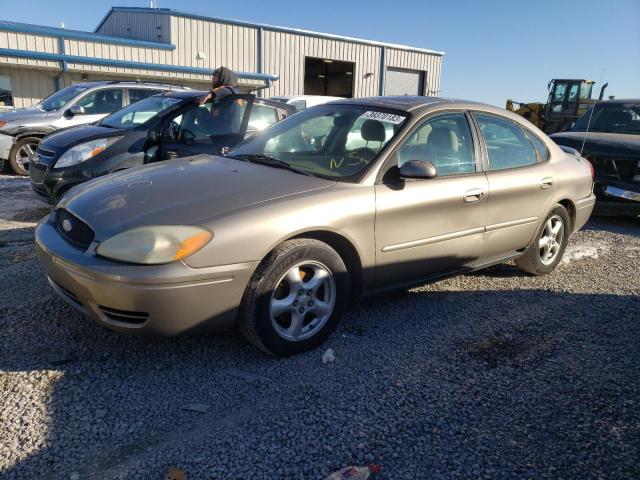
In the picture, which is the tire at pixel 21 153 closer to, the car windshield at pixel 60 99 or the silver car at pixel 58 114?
the silver car at pixel 58 114

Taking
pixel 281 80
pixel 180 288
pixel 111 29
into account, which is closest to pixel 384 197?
pixel 180 288

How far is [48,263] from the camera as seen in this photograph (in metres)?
3.12

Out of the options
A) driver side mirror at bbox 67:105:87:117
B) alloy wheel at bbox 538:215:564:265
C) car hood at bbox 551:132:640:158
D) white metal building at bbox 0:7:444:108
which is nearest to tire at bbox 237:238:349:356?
alloy wheel at bbox 538:215:564:265

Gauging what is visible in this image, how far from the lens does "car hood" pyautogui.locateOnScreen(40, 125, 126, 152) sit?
6.23m

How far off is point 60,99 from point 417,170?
8964 millimetres

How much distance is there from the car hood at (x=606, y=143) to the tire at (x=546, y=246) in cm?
306

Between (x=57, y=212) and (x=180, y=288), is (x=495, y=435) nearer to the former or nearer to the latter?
(x=180, y=288)

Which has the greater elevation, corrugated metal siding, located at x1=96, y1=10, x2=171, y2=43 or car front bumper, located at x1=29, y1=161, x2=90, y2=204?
corrugated metal siding, located at x1=96, y1=10, x2=171, y2=43

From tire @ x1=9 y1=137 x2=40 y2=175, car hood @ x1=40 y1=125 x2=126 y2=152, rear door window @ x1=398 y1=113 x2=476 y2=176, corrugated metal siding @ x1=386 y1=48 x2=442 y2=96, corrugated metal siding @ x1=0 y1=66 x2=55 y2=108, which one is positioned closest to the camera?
rear door window @ x1=398 y1=113 x2=476 y2=176

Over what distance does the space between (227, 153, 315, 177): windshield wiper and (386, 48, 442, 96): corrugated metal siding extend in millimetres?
24552

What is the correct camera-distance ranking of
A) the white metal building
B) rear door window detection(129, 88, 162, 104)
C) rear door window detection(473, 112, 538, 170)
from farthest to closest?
the white metal building, rear door window detection(129, 88, 162, 104), rear door window detection(473, 112, 538, 170)

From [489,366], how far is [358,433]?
3.75 feet

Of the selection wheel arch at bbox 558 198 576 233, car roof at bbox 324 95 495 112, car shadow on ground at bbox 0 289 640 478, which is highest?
car roof at bbox 324 95 495 112

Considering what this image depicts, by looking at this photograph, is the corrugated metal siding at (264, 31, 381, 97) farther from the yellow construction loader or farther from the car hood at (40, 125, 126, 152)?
the car hood at (40, 125, 126, 152)
